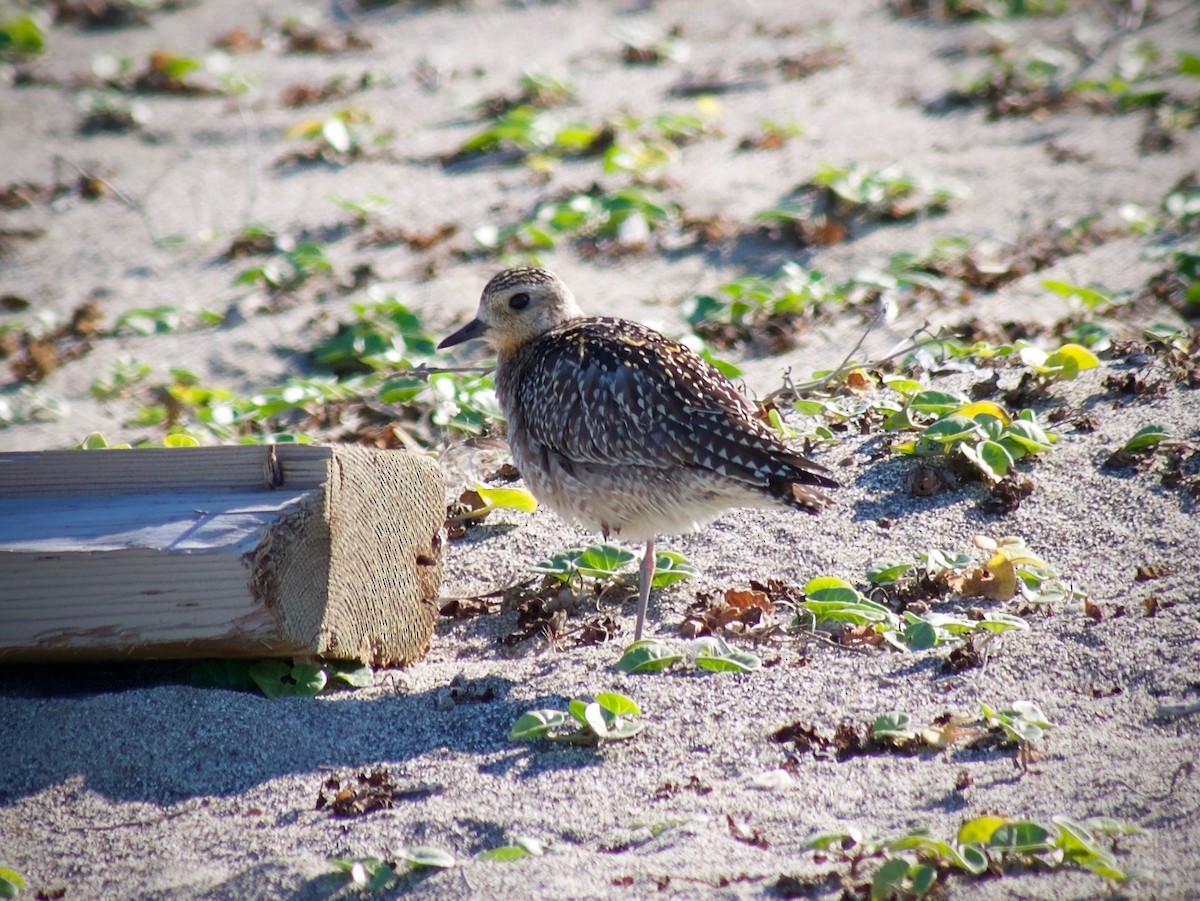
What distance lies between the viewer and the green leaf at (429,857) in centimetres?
351

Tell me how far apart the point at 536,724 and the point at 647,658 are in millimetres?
566

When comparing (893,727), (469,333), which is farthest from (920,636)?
(469,333)

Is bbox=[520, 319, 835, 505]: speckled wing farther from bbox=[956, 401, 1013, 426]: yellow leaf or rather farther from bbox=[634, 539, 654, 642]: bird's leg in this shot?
bbox=[956, 401, 1013, 426]: yellow leaf

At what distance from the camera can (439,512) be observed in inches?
199

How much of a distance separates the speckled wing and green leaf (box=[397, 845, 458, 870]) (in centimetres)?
187

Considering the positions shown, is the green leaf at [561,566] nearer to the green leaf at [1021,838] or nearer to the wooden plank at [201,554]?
the wooden plank at [201,554]

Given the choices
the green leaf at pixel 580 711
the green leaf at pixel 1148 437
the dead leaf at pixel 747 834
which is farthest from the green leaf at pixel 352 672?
the green leaf at pixel 1148 437

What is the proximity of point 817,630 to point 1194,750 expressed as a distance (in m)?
1.34

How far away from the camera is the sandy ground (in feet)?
12.0

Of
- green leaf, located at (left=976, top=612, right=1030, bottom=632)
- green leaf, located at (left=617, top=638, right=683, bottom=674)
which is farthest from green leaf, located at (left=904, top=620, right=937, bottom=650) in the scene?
green leaf, located at (left=617, top=638, right=683, bottom=674)

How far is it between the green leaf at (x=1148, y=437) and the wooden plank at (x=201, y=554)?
3.01 m

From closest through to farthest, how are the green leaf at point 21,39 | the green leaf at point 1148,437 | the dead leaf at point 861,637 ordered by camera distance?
the dead leaf at point 861,637 < the green leaf at point 1148,437 < the green leaf at point 21,39

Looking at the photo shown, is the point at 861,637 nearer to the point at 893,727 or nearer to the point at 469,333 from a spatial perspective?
the point at 893,727

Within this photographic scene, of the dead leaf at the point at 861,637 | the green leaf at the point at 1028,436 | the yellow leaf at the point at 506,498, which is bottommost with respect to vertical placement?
the yellow leaf at the point at 506,498
